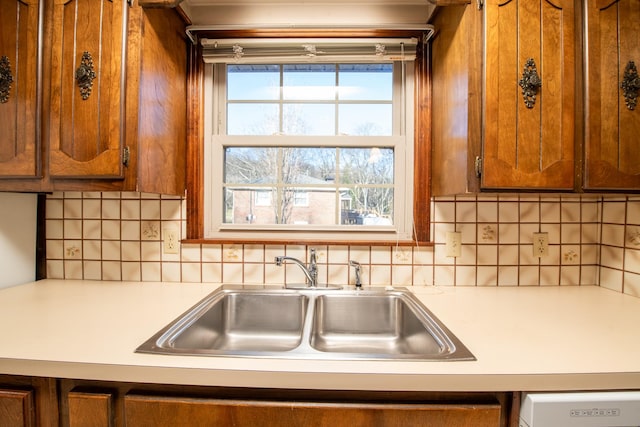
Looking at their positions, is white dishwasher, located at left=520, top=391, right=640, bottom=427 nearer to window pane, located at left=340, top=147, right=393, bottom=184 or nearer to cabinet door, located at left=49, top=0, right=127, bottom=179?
window pane, located at left=340, top=147, right=393, bottom=184

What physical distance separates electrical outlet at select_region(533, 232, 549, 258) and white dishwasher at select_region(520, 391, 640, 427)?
2.62ft

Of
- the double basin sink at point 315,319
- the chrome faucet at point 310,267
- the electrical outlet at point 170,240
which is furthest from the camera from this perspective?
the electrical outlet at point 170,240

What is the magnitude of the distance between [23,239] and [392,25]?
1.92m

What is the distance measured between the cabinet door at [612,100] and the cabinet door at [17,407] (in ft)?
5.75

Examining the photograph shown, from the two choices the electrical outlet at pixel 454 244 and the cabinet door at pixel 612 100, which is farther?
the electrical outlet at pixel 454 244

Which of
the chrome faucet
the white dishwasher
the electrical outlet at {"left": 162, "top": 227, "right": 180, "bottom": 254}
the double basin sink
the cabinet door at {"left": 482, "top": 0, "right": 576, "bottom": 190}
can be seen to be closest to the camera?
the white dishwasher

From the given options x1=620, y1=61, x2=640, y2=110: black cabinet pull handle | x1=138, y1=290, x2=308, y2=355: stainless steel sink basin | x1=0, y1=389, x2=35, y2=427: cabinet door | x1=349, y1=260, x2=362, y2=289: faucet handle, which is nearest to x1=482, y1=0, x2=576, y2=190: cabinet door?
x1=620, y1=61, x2=640, y2=110: black cabinet pull handle

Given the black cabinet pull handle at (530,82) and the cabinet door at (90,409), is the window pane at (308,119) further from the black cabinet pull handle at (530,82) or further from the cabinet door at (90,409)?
the cabinet door at (90,409)

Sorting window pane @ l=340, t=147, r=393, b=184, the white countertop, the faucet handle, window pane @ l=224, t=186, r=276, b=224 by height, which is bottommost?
the white countertop

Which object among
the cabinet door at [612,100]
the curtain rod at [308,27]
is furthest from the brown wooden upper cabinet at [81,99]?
the cabinet door at [612,100]

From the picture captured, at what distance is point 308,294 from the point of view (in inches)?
49.9

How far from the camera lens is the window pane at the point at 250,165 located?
1487 mm

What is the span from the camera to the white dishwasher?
675 mm

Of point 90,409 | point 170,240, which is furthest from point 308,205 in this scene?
point 90,409
